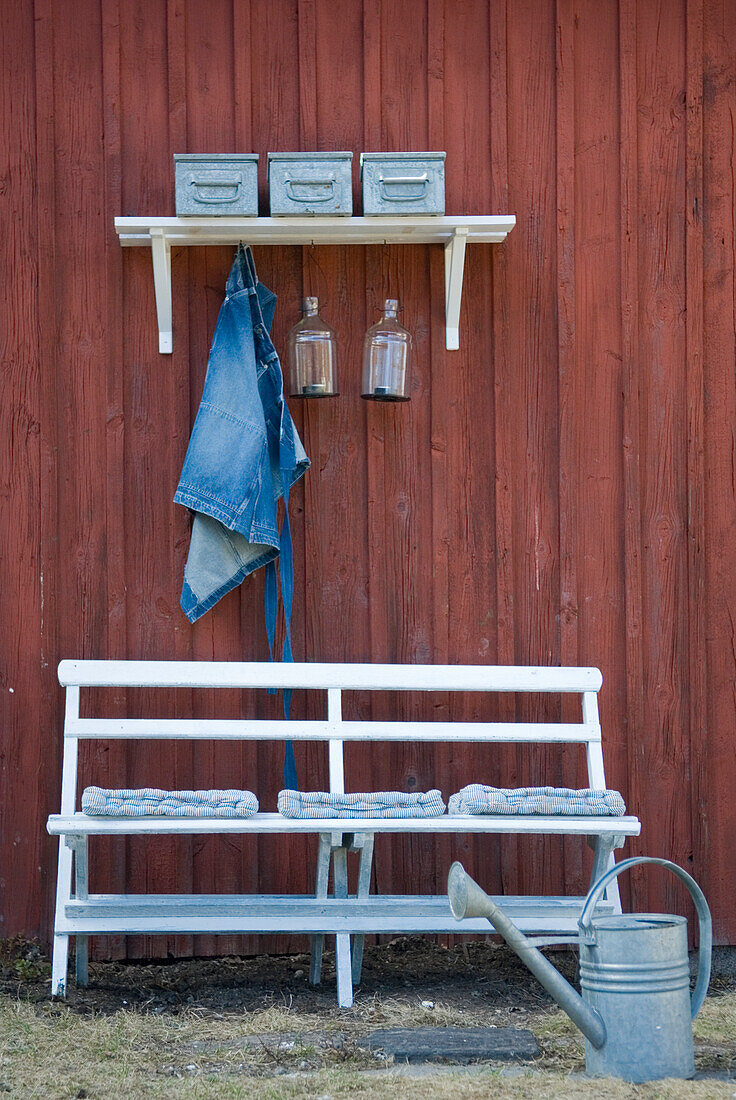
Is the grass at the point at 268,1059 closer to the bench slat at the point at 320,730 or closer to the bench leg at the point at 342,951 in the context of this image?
the bench leg at the point at 342,951

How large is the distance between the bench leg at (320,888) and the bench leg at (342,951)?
4 centimetres

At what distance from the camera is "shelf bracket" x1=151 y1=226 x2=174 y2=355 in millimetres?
4035

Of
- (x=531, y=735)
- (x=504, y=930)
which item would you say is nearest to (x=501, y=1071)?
(x=504, y=930)

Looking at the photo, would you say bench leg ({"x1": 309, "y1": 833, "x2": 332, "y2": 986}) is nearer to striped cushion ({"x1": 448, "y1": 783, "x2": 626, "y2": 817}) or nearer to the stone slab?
striped cushion ({"x1": 448, "y1": 783, "x2": 626, "y2": 817})

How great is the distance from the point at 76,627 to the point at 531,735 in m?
1.52

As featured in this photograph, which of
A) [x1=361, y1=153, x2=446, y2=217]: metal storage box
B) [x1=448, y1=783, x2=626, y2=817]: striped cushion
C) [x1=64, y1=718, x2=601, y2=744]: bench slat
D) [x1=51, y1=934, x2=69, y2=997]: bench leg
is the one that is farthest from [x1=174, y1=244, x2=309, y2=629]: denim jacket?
[x1=51, y1=934, x2=69, y2=997]: bench leg

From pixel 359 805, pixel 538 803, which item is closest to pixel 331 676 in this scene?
pixel 359 805

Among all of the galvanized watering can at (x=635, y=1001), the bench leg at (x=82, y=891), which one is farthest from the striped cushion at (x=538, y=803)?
the bench leg at (x=82, y=891)

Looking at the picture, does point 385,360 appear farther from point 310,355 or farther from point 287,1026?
point 287,1026

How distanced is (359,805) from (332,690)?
53 centimetres

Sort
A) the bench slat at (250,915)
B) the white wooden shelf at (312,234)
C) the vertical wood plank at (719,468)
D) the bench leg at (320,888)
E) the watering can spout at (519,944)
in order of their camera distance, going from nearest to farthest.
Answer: the watering can spout at (519,944)
the bench slat at (250,915)
the bench leg at (320,888)
the white wooden shelf at (312,234)
the vertical wood plank at (719,468)

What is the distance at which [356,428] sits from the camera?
14.0ft

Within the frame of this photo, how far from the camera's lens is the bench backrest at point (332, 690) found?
12.7 ft

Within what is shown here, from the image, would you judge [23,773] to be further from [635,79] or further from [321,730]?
[635,79]
